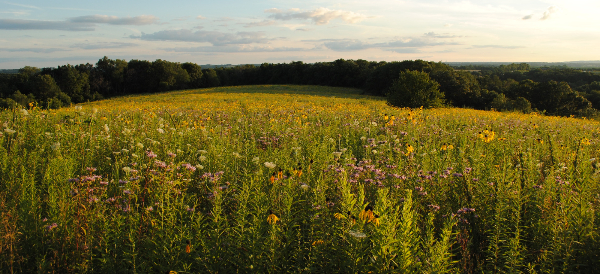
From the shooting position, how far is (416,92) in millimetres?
20203

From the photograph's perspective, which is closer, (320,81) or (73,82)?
(73,82)

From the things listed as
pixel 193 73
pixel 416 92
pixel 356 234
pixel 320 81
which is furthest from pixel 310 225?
pixel 193 73

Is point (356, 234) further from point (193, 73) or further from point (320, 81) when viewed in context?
point (193, 73)

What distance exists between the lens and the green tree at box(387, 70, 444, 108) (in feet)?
65.7

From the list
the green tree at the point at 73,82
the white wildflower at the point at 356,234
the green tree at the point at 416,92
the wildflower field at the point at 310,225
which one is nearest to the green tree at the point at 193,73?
the green tree at the point at 73,82

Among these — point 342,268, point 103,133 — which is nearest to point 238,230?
point 342,268

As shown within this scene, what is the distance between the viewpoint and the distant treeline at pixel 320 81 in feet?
148

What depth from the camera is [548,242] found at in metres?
2.50

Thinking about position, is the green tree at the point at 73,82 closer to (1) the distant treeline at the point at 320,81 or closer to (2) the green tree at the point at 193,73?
(1) the distant treeline at the point at 320,81

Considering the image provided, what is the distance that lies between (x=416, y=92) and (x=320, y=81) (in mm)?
48686

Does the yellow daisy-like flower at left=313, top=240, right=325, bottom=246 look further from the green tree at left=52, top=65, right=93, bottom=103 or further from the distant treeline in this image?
the green tree at left=52, top=65, right=93, bottom=103

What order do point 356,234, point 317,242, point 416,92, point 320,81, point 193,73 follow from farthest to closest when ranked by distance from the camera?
point 193,73
point 320,81
point 416,92
point 317,242
point 356,234

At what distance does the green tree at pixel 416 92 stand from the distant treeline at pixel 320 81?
2342cm

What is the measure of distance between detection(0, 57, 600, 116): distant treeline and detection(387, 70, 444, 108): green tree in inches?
922
